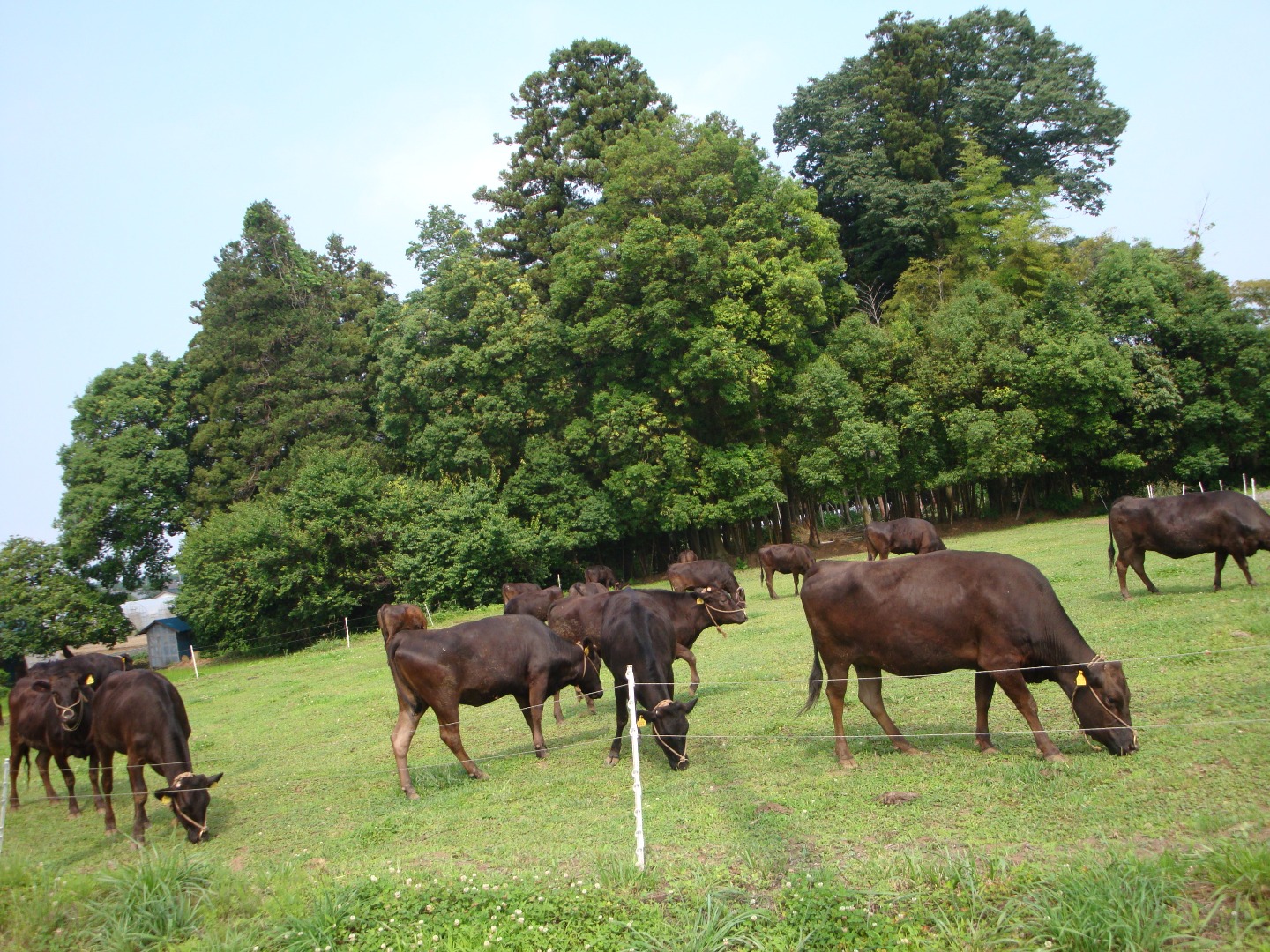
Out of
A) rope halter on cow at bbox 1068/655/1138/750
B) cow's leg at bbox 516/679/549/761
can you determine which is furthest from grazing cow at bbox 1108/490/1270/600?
cow's leg at bbox 516/679/549/761

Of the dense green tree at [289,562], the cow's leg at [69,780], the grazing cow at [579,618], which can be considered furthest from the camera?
the dense green tree at [289,562]

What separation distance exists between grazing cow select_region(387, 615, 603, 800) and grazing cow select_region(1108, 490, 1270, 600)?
945 cm

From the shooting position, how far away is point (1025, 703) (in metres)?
7.64

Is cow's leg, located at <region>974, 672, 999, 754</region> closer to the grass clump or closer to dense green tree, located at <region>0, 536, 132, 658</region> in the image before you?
the grass clump

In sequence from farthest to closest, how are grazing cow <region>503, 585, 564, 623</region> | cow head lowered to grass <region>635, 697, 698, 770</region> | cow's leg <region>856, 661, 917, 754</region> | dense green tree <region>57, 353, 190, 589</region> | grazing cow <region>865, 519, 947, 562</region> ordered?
1. dense green tree <region>57, 353, 190, 589</region>
2. grazing cow <region>865, 519, 947, 562</region>
3. grazing cow <region>503, 585, 564, 623</region>
4. cow head lowered to grass <region>635, 697, 698, 770</region>
5. cow's leg <region>856, 661, 917, 754</region>

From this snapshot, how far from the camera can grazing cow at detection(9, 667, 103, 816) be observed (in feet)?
34.4

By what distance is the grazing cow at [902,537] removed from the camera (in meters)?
23.4

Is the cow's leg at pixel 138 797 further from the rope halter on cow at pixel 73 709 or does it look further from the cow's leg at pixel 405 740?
the cow's leg at pixel 405 740

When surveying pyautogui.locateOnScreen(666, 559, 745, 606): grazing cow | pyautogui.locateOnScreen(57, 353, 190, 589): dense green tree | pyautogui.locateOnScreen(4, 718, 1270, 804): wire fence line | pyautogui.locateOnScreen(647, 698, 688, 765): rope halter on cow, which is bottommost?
pyautogui.locateOnScreen(4, 718, 1270, 804): wire fence line

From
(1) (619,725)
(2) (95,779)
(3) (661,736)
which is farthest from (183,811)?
(3) (661,736)

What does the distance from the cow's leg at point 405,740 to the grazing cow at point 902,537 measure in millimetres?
16049

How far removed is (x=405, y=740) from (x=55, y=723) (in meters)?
4.77

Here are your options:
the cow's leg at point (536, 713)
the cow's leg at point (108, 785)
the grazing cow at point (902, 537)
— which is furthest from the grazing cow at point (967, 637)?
the grazing cow at point (902, 537)

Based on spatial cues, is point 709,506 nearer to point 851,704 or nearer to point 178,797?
point 851,704
